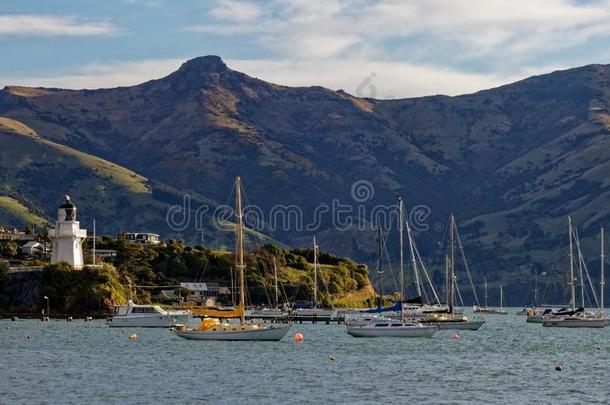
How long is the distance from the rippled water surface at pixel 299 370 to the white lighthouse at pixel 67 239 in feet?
161

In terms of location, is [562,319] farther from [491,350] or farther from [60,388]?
[60,388]

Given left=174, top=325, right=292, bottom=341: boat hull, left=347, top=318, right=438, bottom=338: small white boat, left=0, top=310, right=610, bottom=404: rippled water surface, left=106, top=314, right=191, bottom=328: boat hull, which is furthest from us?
left=106, top=314, right=191, bottom=328: boat hull

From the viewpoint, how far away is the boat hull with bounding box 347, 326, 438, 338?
133 m

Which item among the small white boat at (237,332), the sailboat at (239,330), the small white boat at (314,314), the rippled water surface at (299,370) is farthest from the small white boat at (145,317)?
the small white boat at (237,332)

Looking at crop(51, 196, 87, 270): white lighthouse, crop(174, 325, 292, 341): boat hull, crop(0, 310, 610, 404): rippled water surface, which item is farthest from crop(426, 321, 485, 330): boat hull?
crop(51, 196, 87, 270): white lighthouse

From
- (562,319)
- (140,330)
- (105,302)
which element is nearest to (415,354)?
(140,330)

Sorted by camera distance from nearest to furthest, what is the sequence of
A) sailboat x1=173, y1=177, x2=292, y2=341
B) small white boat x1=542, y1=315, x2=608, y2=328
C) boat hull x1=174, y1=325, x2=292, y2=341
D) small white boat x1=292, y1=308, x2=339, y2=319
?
sailboat x1=173, y1=177, x2=292, y2=341, boat hull x1=174, y1=325, x2=292, y2=341, small white boat x1=542, y1=315, x2=608, y2=328, small white boat x1=292, y1=308, x2=339, y2=319

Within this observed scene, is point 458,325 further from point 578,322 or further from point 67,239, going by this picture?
point 67,239

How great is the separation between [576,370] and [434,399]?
2517 cm

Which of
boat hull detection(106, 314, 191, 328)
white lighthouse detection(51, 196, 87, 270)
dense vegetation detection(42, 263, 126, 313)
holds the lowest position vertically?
boat hull detection(106, 314, 191, 328)

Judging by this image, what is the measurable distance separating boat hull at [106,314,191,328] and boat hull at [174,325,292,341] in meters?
34.3

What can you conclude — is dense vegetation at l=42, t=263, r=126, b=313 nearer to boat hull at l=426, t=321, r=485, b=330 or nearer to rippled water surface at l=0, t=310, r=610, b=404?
rippled water surface at l=0, t=310, r=610, b=404

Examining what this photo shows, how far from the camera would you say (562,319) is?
568ft

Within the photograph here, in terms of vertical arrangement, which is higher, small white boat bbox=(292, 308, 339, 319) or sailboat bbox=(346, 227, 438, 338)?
small white boat bbox=(292, 308, 339, 319)
